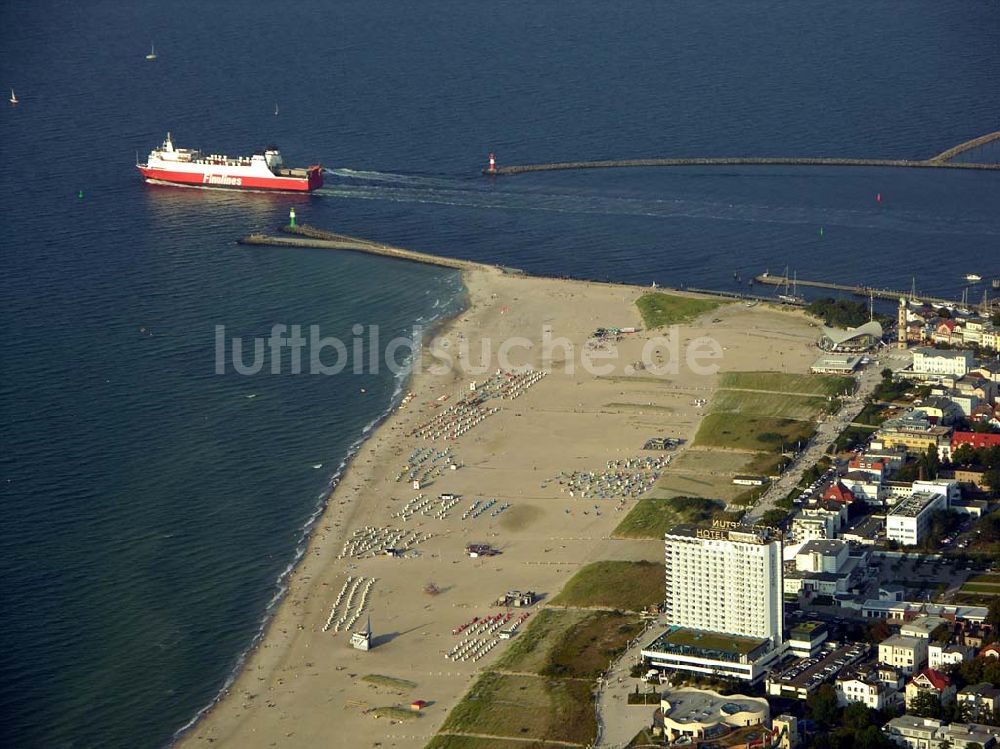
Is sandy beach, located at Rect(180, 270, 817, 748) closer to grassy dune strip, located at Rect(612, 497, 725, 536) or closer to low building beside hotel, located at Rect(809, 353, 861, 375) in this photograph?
grassy dune strip, located at Rect(612, 497, 725, 536)

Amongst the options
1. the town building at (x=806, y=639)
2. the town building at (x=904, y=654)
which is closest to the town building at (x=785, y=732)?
the town building at (x=904, y=654)

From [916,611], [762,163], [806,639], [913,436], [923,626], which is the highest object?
[762,163]

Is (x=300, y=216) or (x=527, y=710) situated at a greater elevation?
(x=300, y=216)

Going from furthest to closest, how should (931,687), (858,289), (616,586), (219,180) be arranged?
(219,180)
(858,289)
(616,586)
(931,687)

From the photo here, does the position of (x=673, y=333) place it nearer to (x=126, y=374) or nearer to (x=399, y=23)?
(x=126, y=374)

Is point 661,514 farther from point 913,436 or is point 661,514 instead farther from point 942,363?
point 942,363

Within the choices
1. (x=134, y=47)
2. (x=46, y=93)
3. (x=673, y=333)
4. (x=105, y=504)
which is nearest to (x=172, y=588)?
(x=105, y=504)

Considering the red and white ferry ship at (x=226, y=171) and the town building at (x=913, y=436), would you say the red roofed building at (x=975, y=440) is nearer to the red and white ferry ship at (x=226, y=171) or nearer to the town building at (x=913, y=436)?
the town building at (x=913, y=436)

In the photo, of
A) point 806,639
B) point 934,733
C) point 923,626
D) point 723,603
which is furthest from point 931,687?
point 723,603
